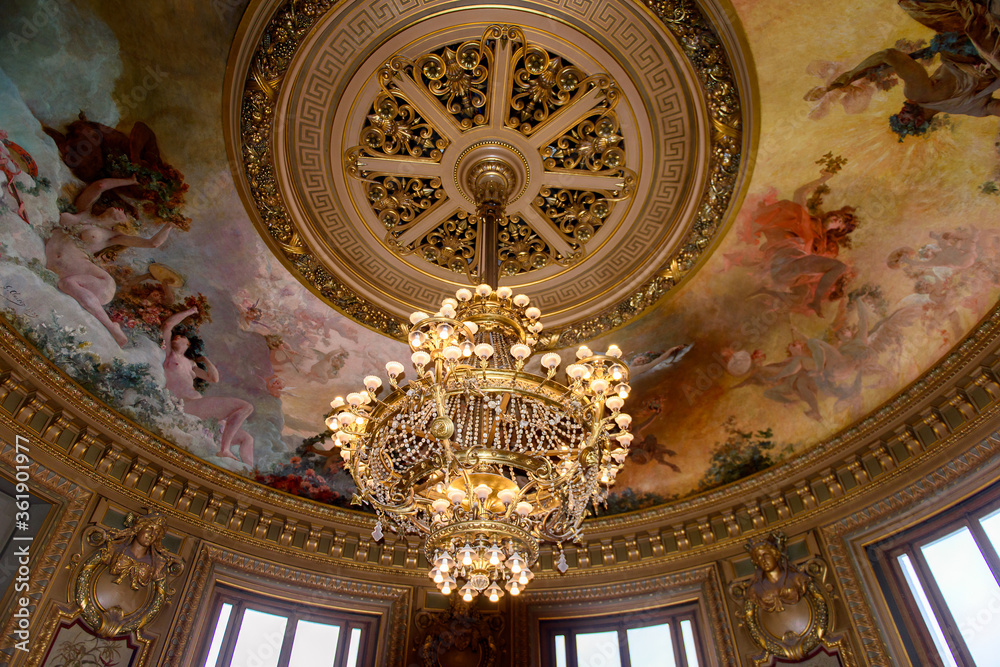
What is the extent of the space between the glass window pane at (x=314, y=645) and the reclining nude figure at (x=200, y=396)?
2.16 meters

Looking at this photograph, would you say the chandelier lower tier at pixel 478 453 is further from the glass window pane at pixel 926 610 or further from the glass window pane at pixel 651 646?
the glass window pane at pixel 926 610

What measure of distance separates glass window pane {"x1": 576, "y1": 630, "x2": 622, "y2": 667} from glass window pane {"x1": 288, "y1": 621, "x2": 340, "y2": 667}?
304cm

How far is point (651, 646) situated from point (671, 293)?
441cm

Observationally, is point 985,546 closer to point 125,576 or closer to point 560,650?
point 560,650

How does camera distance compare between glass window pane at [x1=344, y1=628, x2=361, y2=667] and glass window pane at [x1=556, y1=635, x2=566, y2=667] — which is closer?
glass window pane at [x1=344, y1=628, x2=361, y2=667]

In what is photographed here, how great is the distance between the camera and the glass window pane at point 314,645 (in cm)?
763

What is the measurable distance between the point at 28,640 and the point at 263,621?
245cm

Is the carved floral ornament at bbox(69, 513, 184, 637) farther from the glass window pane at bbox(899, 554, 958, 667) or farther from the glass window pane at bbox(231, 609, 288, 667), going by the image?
the glass window pane at bbox(899, 554, 958, 667)

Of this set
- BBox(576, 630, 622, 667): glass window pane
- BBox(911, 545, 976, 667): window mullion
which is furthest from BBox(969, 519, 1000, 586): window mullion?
BBox(576, 630, 622, 667): glass window pane

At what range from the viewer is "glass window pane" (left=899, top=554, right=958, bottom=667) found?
6164mm

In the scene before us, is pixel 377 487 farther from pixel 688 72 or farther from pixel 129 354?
pixel 688 72

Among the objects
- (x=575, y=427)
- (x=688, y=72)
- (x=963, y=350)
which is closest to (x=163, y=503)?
(x=575, y=427)

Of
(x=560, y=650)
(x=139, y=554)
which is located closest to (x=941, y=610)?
(x=560, y=650)

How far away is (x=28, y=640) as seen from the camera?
19.0 feet
